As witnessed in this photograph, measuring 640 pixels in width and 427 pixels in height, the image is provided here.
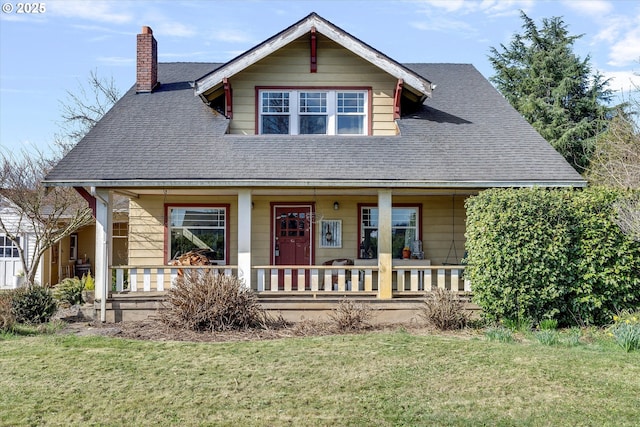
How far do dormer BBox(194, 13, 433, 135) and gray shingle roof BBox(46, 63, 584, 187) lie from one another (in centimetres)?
51

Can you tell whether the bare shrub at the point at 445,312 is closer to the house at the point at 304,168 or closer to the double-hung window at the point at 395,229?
the house at the point at 304,168

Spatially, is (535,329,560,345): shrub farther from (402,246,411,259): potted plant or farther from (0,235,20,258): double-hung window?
(0,235,20,258): double-hung window

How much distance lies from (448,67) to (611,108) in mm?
14785

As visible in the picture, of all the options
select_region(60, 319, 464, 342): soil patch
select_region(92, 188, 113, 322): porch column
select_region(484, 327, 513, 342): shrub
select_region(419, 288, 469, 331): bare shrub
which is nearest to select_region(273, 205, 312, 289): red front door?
select_region(60, 319, 464, 342): soil patch

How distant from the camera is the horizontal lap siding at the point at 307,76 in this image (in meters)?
13.6

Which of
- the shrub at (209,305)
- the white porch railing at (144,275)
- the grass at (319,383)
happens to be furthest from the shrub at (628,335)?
the white porch railing at (144,275)

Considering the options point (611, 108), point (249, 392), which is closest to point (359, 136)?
point (249, 392)

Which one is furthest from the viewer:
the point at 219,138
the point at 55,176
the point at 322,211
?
the point at 322,211

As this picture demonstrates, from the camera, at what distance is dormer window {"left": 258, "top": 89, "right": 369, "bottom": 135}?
13555 mm

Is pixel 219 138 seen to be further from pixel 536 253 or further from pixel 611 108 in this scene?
pixel 611 108

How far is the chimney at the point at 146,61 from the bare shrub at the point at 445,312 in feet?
31.9

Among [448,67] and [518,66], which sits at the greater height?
[518,66]

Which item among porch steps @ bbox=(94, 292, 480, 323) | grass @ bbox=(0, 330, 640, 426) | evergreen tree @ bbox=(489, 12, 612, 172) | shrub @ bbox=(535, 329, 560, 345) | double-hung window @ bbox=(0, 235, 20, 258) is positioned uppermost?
evergreen tree @ bbox=(489, 12, 612, 172)

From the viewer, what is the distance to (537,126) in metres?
27.6
